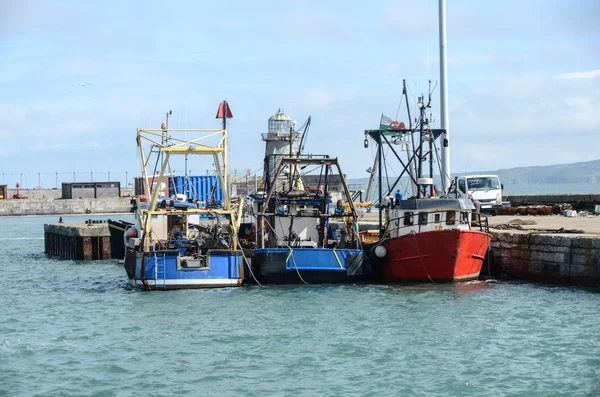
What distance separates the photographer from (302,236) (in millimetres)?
28906

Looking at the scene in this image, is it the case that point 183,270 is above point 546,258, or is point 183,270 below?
below

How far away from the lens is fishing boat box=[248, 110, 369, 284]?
2594cm

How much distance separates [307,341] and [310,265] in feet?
23.9

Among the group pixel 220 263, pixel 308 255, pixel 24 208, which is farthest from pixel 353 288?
pixel 24 208

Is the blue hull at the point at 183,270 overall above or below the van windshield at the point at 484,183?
below

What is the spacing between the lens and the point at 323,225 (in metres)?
28.7

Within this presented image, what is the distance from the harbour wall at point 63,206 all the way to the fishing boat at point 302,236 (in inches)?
2517

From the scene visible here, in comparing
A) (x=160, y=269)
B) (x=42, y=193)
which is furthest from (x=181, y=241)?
(x=42, y=193)

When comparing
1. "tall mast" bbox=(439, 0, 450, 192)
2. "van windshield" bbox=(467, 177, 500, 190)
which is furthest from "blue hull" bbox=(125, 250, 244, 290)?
"van windshield" bbox=(467, 177, 500, 190)

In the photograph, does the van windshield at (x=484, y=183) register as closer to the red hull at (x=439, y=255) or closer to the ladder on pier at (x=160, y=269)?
the red hull at (x=439, y=255)

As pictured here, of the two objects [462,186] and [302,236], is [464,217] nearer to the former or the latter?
[302,236]

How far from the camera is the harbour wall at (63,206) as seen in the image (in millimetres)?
93125

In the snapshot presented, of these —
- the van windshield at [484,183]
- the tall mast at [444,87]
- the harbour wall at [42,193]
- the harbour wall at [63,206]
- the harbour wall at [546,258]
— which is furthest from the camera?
the harbour wall at [42,193]

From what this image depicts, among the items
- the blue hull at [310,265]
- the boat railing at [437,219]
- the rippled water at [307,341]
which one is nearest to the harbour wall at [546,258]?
the rippled water at [307,341]
